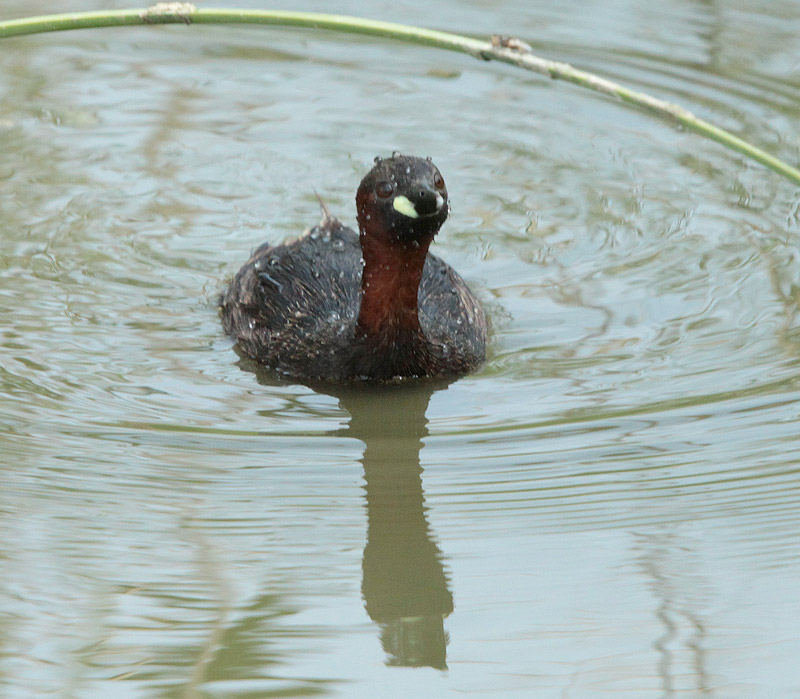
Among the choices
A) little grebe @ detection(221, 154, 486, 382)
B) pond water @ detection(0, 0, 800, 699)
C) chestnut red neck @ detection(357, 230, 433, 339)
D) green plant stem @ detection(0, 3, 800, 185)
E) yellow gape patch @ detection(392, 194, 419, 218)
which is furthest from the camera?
chestnut red neck @ detection(357, 230, 433, 339)

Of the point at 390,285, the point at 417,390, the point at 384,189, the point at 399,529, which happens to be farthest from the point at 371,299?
the point at 399,529

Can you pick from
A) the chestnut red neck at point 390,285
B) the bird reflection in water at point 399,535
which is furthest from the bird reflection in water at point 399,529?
the chestnut red neck at point 390,285

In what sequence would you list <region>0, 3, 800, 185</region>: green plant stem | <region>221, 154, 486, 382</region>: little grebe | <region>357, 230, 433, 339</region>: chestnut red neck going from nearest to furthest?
<region>0, 3, 800, 185</region>: green plant stem, <region>221, 154, 486, 382</region>: little grebe, <region>357, 230, 433, 339</region>: chestnut red neck

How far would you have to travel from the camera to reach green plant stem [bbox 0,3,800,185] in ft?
8.33

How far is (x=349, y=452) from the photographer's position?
17.8 feet

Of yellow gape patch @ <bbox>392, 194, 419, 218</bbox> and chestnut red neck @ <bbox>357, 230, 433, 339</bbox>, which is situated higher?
yellow gape patch @ <bbox>392, 194, 419, 218</bbox>

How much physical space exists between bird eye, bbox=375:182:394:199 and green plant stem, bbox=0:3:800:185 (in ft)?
9.09

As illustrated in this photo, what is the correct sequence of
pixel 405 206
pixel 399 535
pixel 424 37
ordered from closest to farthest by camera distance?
pixel 424 37, pixel 399 535, pixel 405 206

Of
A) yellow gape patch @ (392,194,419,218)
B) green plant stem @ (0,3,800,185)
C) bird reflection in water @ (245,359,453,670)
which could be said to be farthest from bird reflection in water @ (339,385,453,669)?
green plant stem @ (0,3,800,185)

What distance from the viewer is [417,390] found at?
612 cm

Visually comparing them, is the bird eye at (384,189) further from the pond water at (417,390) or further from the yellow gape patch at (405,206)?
the pond water at (417,390)

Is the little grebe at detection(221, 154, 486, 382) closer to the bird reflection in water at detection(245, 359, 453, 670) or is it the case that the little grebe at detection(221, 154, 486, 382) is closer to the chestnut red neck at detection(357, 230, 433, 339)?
the chestnut red neck at detection(357, 230, 433, 339)

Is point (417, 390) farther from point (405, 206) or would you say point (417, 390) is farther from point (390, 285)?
point (405, 206)

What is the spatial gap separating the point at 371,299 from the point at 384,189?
59cm
